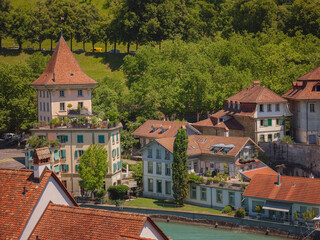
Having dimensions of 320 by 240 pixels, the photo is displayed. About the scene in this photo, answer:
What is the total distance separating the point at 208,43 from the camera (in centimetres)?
12088

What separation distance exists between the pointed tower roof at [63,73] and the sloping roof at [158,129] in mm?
10235

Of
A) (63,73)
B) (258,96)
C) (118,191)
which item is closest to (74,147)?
(118,191)

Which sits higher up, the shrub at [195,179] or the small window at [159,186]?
the shrub at [195,179]

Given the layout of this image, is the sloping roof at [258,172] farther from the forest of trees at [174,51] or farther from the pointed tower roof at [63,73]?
the pointed tower roof at [63,73]

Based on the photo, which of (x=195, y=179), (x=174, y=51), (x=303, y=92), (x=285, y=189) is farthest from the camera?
(x=174, y=51)

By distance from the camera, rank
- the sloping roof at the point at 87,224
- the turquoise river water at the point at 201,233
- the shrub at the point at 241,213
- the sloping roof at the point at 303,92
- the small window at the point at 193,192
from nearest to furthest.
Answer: the sloping roof at the point at 87,224 → the turquoise river water at the point at 201,233 → the shrub at the point at 241,213 → the small window at the point at 193,192 → the sloping roof at the point at 303,92

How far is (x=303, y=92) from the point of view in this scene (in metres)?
80.1

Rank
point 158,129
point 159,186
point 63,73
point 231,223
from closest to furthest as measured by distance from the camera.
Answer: point 231,223, point 159,186, point 158,129, point 63,73

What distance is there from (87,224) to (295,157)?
55390 mm

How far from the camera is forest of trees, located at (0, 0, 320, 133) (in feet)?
316

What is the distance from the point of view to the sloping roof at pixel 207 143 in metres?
73.3

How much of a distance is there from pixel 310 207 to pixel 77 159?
31.7 m

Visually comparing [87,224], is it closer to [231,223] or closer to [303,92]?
[231,223]

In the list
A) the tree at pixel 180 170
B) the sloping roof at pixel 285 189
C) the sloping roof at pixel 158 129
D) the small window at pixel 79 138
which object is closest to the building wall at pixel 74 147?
the small window at pixel 79 138
